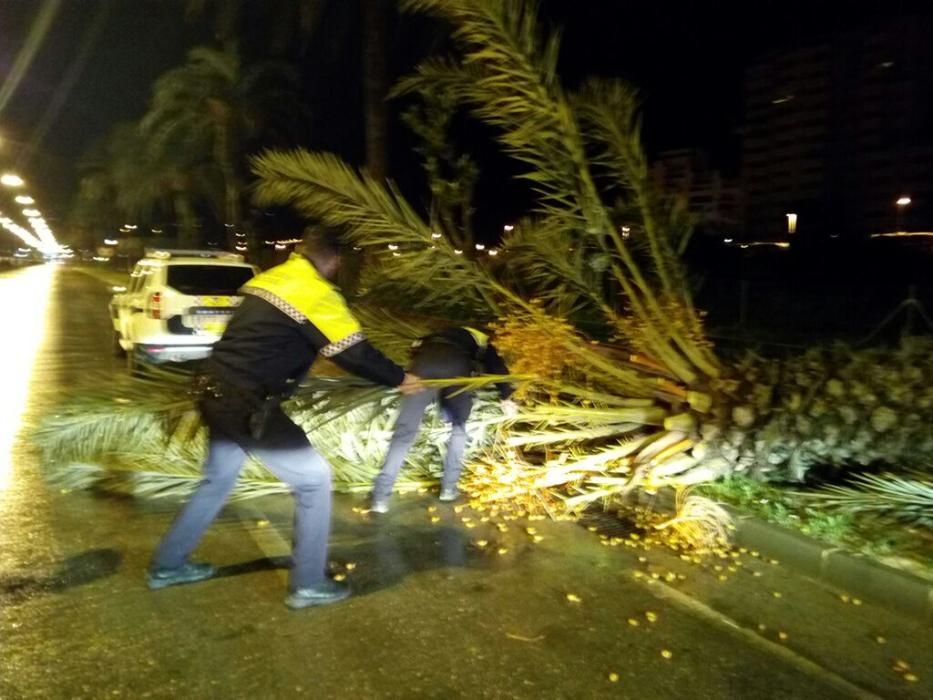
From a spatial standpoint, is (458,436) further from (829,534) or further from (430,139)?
(430,139)

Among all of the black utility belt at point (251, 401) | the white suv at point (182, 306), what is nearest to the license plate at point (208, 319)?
the white suv at point (182, 306)

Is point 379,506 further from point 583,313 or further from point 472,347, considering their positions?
point 583,313

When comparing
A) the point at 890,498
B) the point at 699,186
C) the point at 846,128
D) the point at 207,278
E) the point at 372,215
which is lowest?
the point at 890,498

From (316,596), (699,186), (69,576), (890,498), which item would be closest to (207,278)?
(69,576)

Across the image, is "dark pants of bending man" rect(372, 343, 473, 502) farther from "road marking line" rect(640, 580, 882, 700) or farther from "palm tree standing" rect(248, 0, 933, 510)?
"road marking line" rect(640, 580, 882, 700)

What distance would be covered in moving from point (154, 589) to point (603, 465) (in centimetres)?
302

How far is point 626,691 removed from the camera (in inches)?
151

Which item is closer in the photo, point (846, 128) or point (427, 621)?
point (427, 621)

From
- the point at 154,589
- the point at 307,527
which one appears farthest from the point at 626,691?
the point at 154,589

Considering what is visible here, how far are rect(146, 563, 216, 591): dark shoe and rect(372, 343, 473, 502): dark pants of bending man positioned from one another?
1559mm

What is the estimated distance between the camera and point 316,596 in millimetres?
4539

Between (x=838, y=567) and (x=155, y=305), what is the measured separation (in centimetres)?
915

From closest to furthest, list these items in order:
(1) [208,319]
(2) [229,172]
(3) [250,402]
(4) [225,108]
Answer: (3) [250,402] → (1) [208,319] → (4) [225,108] → (2) [229,172]

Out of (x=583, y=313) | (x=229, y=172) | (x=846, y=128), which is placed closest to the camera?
(x=583, y=313)
